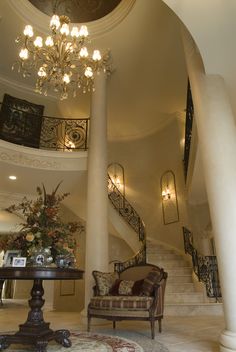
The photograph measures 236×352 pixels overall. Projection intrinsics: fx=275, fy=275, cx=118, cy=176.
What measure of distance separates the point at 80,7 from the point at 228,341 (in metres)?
7.55

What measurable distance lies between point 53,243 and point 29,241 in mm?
312

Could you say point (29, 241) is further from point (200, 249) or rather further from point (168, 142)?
point (168, 142)

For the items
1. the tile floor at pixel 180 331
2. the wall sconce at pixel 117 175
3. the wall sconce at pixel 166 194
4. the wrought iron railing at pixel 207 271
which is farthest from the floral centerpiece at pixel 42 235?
the wall sconce at pixel 117 175

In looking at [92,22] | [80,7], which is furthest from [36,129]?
[80,7]

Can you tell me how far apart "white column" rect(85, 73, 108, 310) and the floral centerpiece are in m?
1.97

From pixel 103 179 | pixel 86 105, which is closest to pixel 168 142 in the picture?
pixel 86 105

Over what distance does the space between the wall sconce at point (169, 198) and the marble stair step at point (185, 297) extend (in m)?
2.79

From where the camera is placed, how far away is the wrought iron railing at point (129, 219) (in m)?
7.21

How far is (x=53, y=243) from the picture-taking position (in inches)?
144

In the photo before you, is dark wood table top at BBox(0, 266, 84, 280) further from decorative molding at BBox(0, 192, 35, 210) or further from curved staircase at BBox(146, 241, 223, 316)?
decorative molding at BBox(0, 192, 35, 210)

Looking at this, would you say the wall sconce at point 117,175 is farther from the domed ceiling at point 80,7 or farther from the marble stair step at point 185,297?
the domed ceiling at point 80,7

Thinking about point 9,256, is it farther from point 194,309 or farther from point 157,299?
point 194,309

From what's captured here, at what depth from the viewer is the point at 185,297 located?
6402mm

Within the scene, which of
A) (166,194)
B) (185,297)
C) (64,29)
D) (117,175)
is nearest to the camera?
(64,29)
